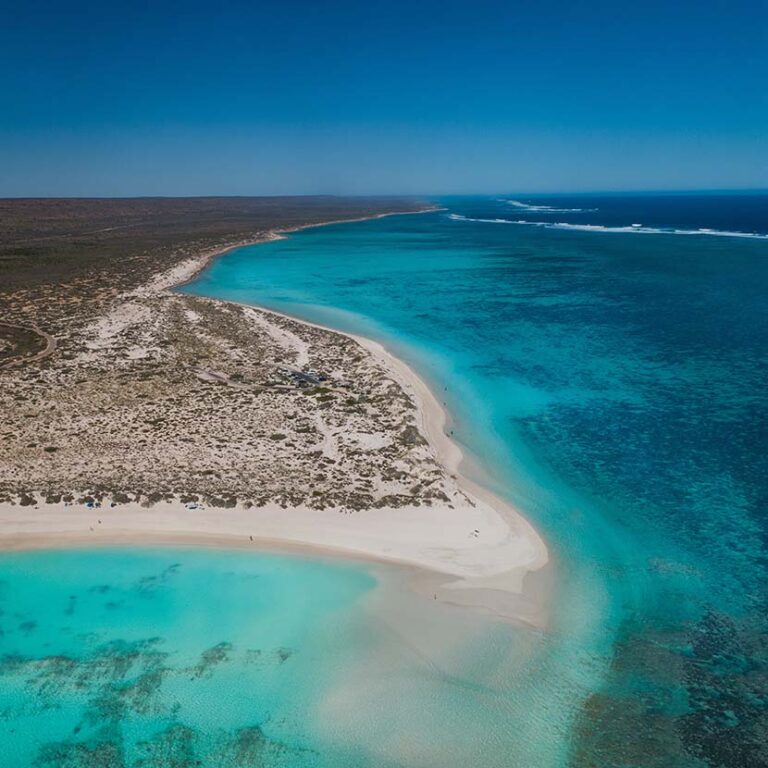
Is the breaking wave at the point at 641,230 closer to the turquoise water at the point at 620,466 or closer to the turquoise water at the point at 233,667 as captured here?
the turquoise water at the point at 620,466

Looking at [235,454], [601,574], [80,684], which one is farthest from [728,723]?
[235,454]

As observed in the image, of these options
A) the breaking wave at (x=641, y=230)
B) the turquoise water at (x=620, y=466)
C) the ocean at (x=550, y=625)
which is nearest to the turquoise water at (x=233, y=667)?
the ocean at (x=550, y=625)

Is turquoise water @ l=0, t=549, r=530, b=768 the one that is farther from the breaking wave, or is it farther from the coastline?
the breaking wave

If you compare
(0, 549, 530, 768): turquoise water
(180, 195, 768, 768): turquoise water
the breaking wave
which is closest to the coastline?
(0, 549, 530, 768): turquoise water

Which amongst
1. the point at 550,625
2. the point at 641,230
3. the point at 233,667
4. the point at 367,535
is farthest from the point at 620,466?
the point at 641,230

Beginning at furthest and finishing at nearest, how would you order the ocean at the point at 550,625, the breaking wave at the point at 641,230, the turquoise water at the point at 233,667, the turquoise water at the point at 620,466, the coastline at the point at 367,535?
the breaking wave at the point at 641,230 < the coastline at the point at 367,535 < the turquoise water at the point at 620,466 < the ocean at the point at 550,625 < the turquoise water at the point at 233,667

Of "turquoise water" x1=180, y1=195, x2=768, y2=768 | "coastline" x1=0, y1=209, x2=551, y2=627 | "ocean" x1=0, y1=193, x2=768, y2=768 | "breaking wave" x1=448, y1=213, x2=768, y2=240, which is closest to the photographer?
"ocean" x1=0, y1=193, x2=768, y2=768
